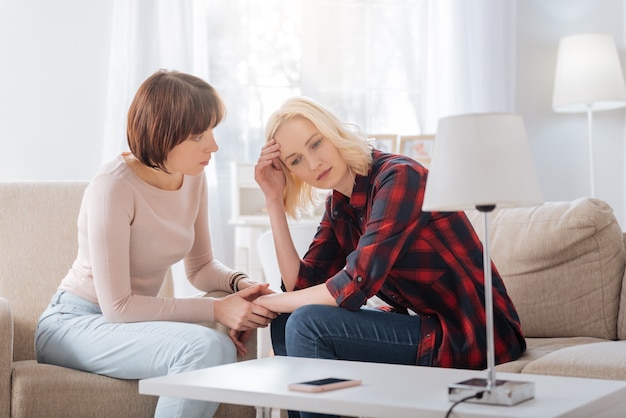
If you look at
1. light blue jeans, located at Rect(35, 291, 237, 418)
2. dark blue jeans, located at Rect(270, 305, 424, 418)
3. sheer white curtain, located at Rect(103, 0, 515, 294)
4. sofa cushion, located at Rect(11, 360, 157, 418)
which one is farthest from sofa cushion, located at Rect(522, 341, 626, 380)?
sheer white curtain, located at Rect(103, 0, 515, 294)

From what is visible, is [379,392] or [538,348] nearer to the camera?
[379,392]

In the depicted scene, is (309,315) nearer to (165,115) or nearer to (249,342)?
(249,342)

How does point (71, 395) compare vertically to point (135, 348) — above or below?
below

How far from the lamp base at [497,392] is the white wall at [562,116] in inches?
140

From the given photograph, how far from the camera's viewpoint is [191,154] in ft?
6.97

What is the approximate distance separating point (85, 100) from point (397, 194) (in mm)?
2373

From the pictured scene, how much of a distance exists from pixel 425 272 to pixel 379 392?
1.91 feet

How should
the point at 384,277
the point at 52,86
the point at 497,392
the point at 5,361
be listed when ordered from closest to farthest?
the point at 497,392 → the point at 384,277 → the point at 5,361 → the point at 52,86

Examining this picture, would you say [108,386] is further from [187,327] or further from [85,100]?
[85,100]

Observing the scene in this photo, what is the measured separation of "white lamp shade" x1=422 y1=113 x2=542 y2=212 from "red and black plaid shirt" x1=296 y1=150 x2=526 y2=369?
51 cm

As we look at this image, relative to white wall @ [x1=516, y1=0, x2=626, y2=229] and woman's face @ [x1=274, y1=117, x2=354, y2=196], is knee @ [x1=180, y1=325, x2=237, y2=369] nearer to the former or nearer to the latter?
woman's face @ [x1=274, y1=117, x2=354, y2=196]

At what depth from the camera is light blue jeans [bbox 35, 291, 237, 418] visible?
6.23 ft

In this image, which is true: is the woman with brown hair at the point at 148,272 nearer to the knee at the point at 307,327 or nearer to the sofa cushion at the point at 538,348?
the knee at the point at 307,327

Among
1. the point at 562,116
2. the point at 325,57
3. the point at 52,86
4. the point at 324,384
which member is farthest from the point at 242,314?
the point at 562,116
